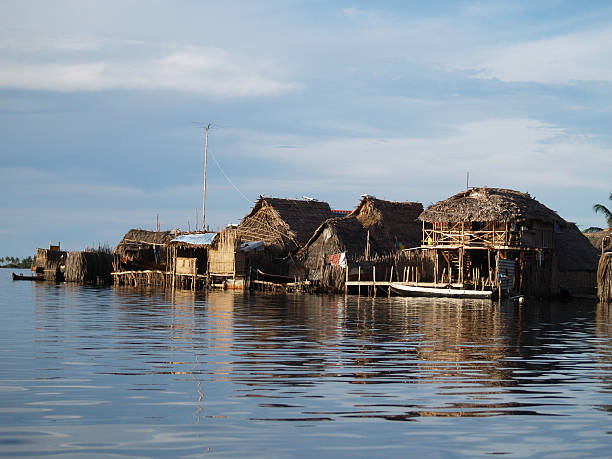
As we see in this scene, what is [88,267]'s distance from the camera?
5666cm

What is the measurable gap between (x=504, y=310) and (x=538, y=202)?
14.2 meters

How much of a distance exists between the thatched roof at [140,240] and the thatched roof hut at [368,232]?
46.3 feet

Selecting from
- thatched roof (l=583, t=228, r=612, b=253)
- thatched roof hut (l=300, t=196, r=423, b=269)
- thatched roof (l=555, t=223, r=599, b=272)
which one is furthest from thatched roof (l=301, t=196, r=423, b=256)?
thatched roof (l=583, t=228, r=612, b=253)

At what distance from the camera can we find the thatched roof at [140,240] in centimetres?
5694

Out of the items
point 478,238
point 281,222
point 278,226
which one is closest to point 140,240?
point 278,226

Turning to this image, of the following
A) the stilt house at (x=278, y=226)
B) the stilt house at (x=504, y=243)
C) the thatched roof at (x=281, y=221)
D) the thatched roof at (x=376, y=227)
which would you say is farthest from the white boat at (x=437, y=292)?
the thatched roof at (x=281, y=221)

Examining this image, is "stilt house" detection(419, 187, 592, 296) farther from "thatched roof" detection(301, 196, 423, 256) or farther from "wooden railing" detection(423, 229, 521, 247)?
"thatched roof" detection(301, 196, 423, 256)

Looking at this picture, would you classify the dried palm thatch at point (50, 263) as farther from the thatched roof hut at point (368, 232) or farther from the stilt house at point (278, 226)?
the thatched roof hut at point (368, 232)

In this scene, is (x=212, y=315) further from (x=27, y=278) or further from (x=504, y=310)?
(x=27, y=278)

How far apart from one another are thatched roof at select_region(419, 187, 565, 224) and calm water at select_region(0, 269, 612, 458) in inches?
820

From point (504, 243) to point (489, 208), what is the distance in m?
1.85

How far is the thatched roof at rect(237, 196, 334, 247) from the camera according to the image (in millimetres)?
48031

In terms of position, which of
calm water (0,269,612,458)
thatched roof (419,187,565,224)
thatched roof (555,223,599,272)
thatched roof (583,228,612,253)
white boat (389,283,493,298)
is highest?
thatched roof (419,187,565,224)

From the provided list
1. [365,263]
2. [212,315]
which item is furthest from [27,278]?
[212,315]
